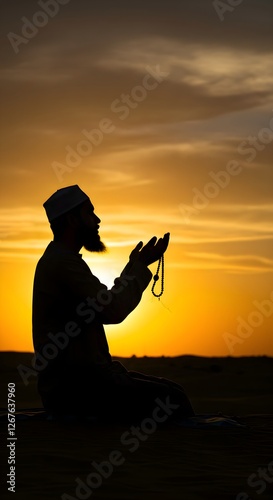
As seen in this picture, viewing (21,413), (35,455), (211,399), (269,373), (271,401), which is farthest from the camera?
(269,373)

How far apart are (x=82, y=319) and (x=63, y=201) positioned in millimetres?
1145

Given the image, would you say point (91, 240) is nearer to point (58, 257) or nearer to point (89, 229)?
point (89, 229)

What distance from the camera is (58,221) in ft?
28.7

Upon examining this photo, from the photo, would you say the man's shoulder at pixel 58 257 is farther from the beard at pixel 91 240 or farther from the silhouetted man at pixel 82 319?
the beard at pixel 91 240

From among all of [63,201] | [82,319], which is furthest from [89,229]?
[82,319]

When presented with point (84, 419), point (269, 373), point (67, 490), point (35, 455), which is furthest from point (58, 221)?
point (269, 373)

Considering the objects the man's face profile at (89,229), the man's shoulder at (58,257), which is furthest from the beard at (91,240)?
the man's shoulder at (58,257)

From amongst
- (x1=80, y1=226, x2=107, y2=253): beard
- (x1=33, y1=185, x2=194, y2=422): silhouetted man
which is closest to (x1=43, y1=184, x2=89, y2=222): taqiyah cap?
(x1=33, y1=185, x2=194, y2=422): silhouetted man

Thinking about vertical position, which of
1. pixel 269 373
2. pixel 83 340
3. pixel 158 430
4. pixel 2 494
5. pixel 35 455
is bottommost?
pixel 2 494

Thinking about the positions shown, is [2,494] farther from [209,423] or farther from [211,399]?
[211,399]

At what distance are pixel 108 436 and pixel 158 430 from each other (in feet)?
2.31

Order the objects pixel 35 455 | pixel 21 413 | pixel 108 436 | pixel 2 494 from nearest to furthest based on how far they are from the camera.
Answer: pixel 2 494, pixel 35 455, pixel 108 436, pixel 21 413

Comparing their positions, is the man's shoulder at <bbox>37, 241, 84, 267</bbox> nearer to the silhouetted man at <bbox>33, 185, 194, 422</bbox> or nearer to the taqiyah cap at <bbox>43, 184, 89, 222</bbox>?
the silhouetted man at <bbox>33, 185, 194, 422</bbox>

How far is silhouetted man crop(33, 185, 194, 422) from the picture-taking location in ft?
27.3
